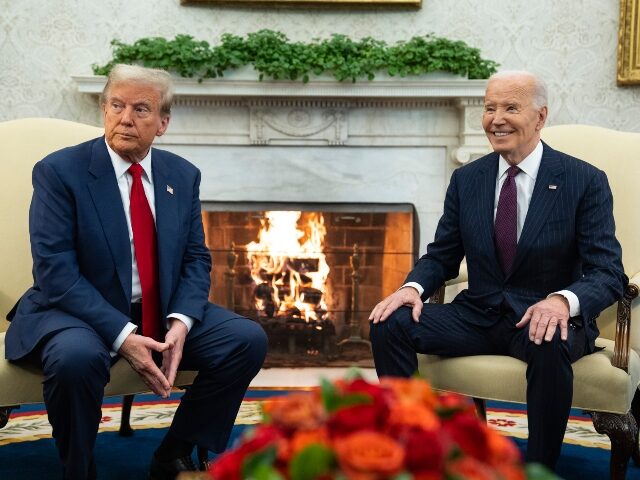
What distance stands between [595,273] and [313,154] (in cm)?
255

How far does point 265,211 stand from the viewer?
5.12 metres

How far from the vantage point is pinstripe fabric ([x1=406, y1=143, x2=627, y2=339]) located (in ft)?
9.08

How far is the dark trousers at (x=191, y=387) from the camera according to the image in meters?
2.44

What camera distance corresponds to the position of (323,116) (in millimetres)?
5016

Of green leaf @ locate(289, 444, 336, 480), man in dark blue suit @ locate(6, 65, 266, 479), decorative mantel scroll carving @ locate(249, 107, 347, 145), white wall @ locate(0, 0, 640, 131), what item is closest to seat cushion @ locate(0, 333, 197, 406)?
man in dark blue suit @ locate(6, 65, 266, 479)

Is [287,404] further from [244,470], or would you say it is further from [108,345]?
[108,345]

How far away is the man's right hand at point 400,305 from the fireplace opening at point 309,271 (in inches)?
86.6

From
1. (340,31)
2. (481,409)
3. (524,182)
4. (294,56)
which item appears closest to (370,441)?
→ (524,182)

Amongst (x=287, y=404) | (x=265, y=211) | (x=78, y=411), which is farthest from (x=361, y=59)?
(x=287, y=404)

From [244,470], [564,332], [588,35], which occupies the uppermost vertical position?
[588,35]

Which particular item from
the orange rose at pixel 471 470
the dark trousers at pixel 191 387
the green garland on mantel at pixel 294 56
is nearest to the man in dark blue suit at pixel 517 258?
the dark trousers at pixel 191 387

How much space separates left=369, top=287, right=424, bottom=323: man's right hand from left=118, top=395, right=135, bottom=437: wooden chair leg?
1.12 metres

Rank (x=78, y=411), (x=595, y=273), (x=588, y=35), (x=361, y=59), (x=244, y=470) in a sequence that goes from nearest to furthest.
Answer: (x=244, y=470), (x=78, y=411), (x=595, y=273), (x=361, y=59), (x=588, y=35)

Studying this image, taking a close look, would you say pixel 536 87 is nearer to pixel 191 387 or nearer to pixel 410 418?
pixel 191 387
